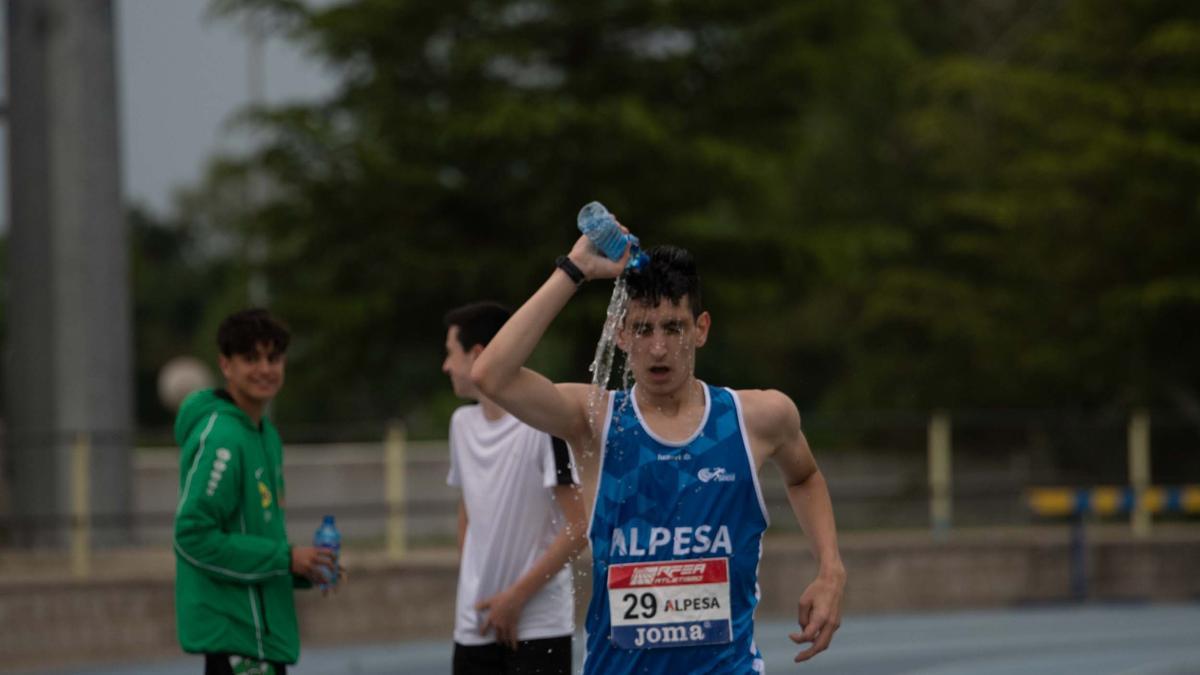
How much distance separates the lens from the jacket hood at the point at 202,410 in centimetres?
603

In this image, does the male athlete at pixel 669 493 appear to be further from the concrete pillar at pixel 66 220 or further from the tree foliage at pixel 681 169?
the tree foliage at pixel 681 169

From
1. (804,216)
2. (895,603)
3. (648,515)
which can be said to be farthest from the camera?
(804,216)

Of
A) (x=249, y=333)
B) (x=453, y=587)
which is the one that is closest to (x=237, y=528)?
(x=249, y=333)

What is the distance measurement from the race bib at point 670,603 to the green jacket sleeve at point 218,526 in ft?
5.53

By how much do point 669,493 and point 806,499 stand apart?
0.56 metres

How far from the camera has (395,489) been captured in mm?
14977

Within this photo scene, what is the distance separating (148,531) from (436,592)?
4.52m

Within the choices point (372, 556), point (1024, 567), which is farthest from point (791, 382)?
point (372, 556)

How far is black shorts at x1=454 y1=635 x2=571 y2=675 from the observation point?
630 centimetres

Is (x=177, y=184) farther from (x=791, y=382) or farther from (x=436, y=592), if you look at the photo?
(x=436, y=592)

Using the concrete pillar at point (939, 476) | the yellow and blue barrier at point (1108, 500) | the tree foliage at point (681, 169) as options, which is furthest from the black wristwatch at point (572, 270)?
the tree foliage at point (681, 169)

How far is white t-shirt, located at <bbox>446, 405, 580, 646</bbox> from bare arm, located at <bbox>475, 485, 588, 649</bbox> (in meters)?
0.06

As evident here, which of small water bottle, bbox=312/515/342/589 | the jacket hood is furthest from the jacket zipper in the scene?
the jacket hood

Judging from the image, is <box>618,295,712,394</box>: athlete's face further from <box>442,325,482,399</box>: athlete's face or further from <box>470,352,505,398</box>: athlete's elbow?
<box>442,325,482,399</box>: athlete's face
